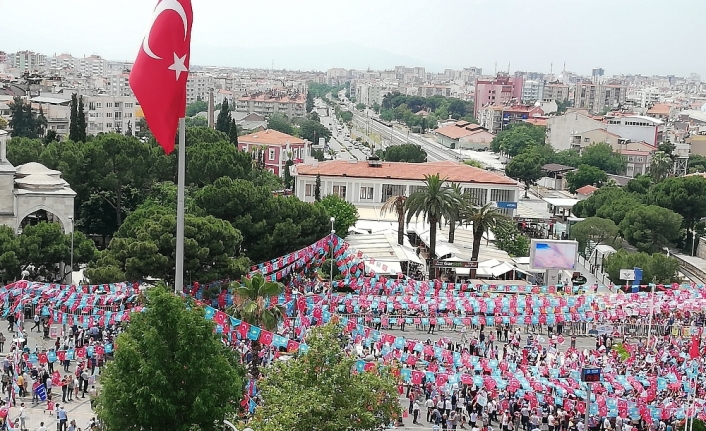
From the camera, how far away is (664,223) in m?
57.8

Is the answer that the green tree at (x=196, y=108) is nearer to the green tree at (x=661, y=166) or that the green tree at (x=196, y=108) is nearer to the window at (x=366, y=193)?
the green tree at (x=661, y=166)

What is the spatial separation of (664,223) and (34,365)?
4051 cm

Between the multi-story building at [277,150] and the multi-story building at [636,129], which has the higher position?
the multi-story building at [636,129]

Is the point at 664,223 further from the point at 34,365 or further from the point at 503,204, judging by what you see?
the point at 34,365

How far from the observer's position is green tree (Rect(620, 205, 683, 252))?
2274 inches

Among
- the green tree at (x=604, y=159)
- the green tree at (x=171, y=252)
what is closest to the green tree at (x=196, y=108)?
the green tree at (x=604, y=159)

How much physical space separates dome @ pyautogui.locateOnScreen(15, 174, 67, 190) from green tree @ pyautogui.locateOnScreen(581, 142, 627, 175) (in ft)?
232

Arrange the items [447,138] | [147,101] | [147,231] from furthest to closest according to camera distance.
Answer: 1. [447,138]
2. [147,231]
3. [147,101]

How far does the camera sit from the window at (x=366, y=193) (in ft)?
216

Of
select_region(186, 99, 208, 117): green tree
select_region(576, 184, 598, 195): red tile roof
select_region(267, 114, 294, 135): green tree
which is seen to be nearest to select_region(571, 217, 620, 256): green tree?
select_region(576, 184, 598, 195): red tile roof

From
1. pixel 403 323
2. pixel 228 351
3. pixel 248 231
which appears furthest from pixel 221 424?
pixel 248 231

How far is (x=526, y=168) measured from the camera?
3593 inches

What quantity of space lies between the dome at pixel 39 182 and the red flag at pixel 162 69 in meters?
29.3

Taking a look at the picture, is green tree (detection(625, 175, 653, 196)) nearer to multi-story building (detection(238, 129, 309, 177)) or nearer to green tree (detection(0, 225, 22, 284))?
multi-story building (detection(238, 129, 309, 177))
